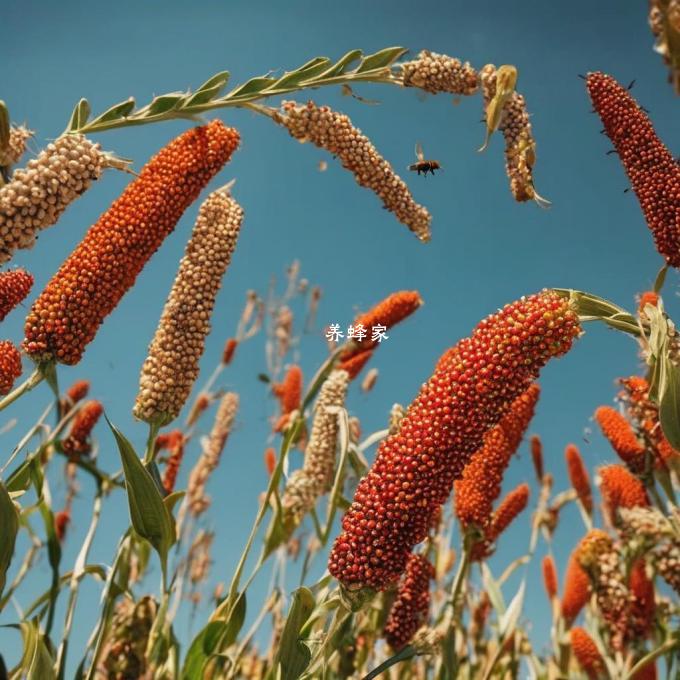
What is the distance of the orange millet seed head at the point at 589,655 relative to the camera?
560cm

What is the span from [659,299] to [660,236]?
0.25 m

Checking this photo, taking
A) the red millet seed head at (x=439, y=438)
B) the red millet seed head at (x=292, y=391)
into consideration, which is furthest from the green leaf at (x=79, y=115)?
the red millet seed head at (x=292, y=391)

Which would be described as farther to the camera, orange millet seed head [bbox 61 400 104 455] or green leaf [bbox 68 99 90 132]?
orange millet seed head [bbox 61 400 104 455]

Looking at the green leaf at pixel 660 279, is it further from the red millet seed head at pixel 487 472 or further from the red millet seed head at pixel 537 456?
the red millet seed head at pixel 537 456

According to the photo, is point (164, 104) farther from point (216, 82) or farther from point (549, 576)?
point (549, 576)

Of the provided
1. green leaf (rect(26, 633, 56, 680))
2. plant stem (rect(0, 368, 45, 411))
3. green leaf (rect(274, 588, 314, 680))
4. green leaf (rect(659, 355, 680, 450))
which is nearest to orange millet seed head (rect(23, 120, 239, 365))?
plant stem (rect(0, 368, 45, 411))

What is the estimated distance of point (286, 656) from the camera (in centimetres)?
273

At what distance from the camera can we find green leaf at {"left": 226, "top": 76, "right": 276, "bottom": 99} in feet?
9.86

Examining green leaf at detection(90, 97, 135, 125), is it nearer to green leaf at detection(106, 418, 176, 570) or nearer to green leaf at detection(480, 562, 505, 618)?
green leaf at detection(106, 418, 176, 570)

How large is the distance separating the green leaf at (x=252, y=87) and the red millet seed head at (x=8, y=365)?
4.74 feet

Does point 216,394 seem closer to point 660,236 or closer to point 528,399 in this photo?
point 528,399

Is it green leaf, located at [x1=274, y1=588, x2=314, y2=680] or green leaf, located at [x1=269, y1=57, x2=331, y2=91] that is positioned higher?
green leaf, located at [x1=269, y1=57, x2=331, y2=91]

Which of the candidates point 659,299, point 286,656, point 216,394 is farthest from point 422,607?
point 216,394

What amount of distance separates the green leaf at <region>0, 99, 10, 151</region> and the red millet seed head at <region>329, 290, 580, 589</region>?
1737 millimetres
